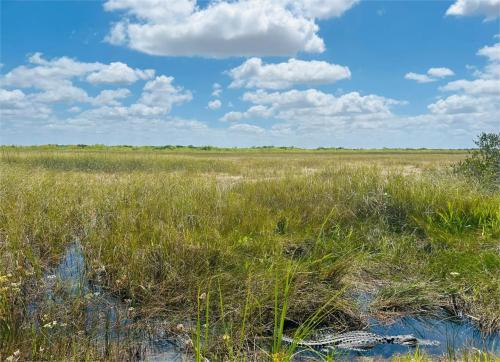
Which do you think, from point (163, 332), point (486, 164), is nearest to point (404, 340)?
point (163, 332)

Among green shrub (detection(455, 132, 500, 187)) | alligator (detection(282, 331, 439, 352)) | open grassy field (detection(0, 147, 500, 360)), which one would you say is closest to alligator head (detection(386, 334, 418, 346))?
alligator (detection(282, 331, 439, 352))

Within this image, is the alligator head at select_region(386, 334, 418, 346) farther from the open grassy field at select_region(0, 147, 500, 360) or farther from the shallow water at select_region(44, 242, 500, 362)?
the open grassy field at select_region(0, 147, 500, 360)

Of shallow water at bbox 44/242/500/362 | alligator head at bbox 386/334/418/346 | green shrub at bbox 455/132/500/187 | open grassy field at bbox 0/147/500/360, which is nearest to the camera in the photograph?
shallow water at bbox 44/242/500/362

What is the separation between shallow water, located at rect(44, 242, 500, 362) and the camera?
128 inches

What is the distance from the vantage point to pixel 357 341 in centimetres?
342

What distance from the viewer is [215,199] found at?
8.01 m

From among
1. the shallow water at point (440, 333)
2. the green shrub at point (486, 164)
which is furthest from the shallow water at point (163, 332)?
the green shrub at point (486, 164)

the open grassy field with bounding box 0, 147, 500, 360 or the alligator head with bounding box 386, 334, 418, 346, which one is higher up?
the open grassy field with bounding box 0, 147, 500, 360

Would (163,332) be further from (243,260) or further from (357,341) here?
(357,341)

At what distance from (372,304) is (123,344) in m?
2.57

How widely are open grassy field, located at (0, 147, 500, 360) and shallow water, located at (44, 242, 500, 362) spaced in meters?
0.10

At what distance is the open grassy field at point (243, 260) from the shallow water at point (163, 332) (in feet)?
0.33

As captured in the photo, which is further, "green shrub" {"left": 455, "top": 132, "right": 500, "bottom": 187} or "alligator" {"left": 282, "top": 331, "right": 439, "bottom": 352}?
"green shrub" {"left": 455, "top": 132, "right": 500, "bottom": 187}

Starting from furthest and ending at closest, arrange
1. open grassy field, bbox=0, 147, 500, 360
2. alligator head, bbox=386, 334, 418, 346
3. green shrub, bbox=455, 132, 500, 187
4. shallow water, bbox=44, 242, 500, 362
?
green shrub, bbox=455, 132, 500, 187 < alligator head, bbox=386, 334, 418, 346 < open grassy field, bbox=0, 147, 500, 360 < shallow water, bbox=44, 242, 500, 362
